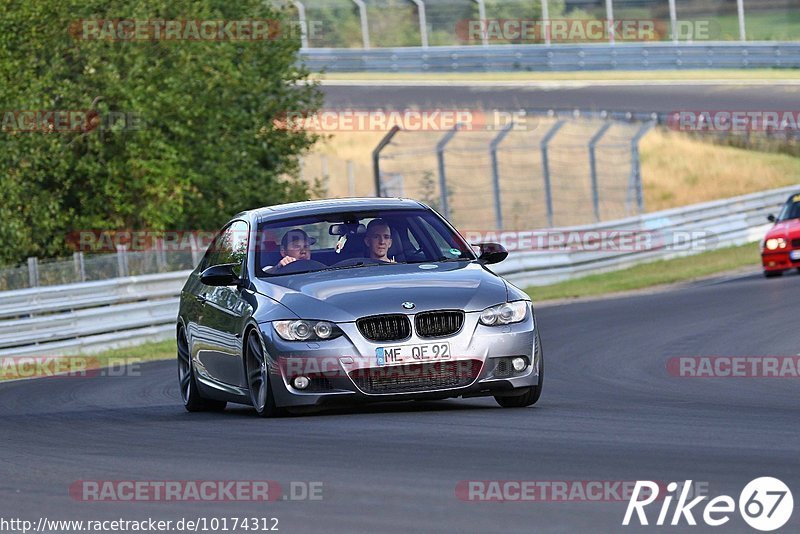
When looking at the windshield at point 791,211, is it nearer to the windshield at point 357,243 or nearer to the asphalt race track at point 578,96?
the windshield at point 357,243

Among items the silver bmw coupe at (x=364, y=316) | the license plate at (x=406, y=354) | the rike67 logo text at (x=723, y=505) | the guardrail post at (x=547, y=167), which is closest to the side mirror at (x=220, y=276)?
the silver bmw coupe at (x=364, y=316)

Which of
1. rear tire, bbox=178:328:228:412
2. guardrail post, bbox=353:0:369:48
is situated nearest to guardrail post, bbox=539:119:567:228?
rear tire, bbox=178:328:228:412

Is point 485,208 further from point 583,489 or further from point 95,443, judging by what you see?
point 583,489

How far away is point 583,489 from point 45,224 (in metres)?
21.3

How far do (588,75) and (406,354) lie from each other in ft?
133

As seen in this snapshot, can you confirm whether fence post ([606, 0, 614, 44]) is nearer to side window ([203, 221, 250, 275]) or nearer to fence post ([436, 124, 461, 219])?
fence post ([436, 124, 461, 219])

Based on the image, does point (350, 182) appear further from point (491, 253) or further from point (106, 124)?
point (491, 253)

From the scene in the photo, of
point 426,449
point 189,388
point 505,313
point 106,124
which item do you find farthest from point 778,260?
point 426,449

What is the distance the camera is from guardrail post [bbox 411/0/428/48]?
167ft

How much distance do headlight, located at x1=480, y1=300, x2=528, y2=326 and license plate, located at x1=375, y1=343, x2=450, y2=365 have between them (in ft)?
1.27

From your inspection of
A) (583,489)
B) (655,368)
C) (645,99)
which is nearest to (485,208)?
(645,99)

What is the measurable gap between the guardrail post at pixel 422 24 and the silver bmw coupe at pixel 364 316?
39773 millimetres

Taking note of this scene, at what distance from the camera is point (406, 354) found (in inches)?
394

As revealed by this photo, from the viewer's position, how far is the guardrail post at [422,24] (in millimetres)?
50750
